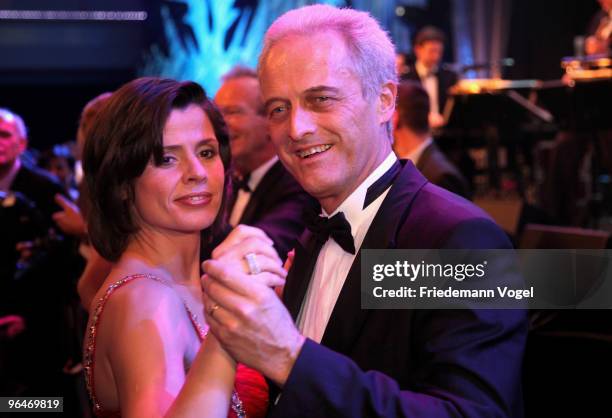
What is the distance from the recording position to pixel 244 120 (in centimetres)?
388

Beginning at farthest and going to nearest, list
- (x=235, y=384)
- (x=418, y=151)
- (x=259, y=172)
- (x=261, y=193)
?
(x=418, y=151), (x=259, y=172), (x=261, y=193), (x=235, y=384)

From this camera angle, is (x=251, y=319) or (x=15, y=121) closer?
(x=251, y=319)

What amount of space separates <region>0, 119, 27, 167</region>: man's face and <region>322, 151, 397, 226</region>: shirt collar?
144 inches

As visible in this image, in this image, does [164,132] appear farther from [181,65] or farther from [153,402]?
[181,65]

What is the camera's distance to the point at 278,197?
3.50m

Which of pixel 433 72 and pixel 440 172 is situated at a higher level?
pixel 433 72

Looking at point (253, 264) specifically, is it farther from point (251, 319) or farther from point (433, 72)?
point (433, 72)

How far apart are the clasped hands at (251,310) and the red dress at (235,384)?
69 cm

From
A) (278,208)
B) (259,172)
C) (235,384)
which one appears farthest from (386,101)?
(259,172)

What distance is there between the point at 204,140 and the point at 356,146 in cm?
54

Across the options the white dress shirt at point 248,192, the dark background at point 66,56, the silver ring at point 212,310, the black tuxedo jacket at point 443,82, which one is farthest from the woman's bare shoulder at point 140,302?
the dark background at point 66,56

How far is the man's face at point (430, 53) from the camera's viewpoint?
28.4 ft

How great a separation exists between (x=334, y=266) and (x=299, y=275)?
4.1 inches

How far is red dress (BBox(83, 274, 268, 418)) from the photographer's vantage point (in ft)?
6.31
